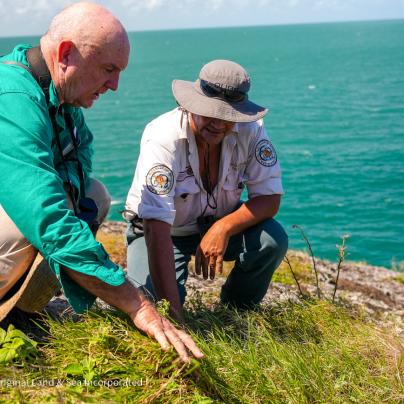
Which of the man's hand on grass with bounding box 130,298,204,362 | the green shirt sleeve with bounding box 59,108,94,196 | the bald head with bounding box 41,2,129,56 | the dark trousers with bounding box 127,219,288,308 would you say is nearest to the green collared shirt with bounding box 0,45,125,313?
the man's hand on grass with bounding box 130,298,204,362

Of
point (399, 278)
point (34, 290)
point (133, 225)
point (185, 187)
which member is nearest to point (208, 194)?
point (185, 187)

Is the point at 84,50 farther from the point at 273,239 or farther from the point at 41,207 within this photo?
the point at 273,239

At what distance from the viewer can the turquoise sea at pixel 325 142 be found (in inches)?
1331

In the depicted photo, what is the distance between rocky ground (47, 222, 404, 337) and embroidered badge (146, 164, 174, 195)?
45.8 inches

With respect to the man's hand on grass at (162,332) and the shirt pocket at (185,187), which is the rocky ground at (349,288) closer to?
the shirt pocket at (185,187)

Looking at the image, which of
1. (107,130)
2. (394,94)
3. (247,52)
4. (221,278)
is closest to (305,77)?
(394,94)

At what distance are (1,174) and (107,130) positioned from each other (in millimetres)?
65223

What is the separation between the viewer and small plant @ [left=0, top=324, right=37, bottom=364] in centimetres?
327

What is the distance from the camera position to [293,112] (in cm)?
7438

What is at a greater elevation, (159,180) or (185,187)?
(159,180)

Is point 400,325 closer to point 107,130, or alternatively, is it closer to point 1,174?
point 1,174

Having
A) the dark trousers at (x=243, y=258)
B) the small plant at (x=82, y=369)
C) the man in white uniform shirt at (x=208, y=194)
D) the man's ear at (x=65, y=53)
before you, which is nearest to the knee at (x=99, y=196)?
the man in white uniform shirt at (x=208, y=194)

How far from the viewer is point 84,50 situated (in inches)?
144

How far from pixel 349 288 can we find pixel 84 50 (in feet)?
21.3
